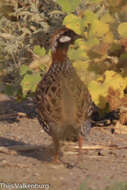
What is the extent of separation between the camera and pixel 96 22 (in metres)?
6.78

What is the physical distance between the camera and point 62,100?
511cm

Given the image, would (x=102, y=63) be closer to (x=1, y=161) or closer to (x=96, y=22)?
(x=96, y=22)

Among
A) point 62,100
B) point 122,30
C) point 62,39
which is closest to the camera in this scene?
point 62,100

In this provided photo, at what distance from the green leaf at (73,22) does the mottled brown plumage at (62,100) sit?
1.11 meters

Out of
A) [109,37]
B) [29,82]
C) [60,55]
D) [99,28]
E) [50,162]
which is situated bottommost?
[50,162]

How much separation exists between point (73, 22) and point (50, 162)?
2.12 metres

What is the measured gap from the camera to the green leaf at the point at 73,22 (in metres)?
6.71

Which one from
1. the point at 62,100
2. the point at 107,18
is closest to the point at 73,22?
the point at 107,18

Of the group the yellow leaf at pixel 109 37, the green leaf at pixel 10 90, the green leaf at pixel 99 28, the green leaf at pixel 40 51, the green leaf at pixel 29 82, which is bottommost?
the green leaf at pixel 10 90

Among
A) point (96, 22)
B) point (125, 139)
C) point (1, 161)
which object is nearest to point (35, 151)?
point (1, 161)

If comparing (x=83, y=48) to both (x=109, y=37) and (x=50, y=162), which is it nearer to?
(x=109, y=37)

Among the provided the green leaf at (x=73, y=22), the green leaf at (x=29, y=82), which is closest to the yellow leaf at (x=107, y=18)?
the green leaf at (x=73, y=22)

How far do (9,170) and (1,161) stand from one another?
32 cm

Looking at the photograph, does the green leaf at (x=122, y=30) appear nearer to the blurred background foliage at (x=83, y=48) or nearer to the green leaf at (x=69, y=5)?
the blurred background foliage at (x=83, y=48)
